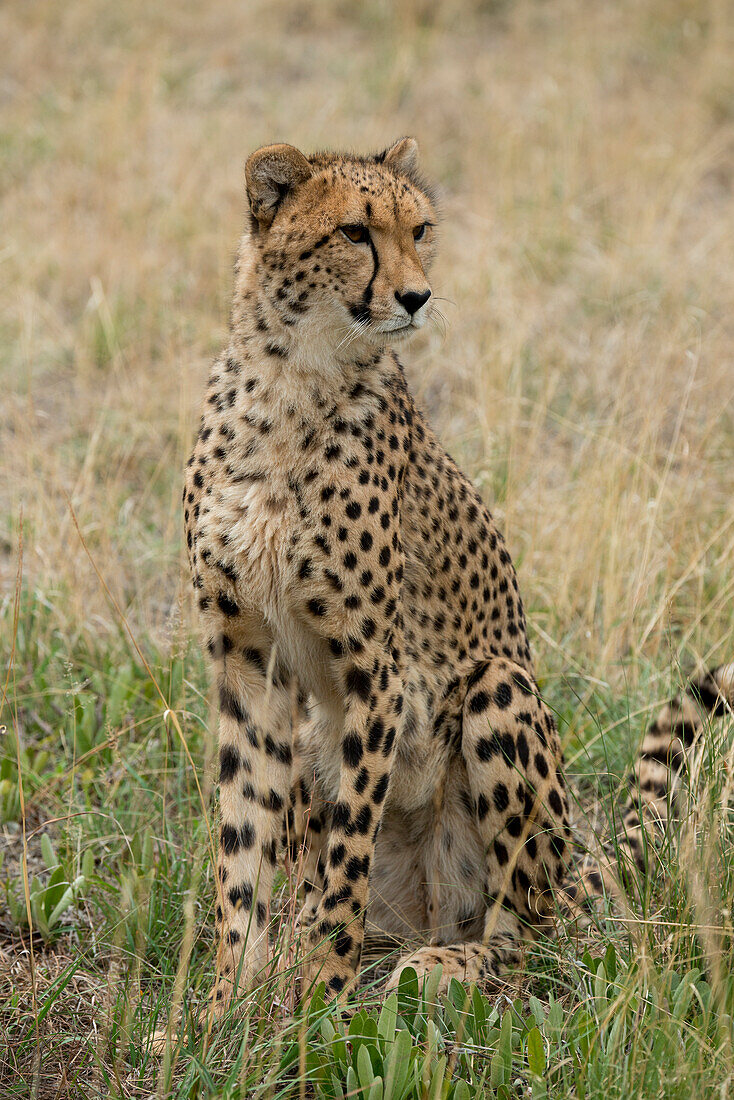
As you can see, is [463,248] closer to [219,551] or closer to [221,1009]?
[219,551]

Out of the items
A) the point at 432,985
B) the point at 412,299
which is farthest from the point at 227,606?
the point at 432,985

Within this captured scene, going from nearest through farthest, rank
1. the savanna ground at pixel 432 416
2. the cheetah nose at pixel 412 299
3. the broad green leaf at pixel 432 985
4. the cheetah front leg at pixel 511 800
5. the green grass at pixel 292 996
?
1. the green grass at pixel 292 996
2. the savanna ground at pixel 432 416
3. the broad green leaf at pixel 432 985
4. the cheetah nose at pixel 412 299
5. the cheetah front leg at pixel 511 800

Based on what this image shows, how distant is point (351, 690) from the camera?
244cm

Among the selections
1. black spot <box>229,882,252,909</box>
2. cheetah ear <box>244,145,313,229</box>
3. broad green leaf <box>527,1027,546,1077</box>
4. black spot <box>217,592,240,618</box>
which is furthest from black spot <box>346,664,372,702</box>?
cheetah ear <box>244,145,313,229</box>

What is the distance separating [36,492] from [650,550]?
2034mm

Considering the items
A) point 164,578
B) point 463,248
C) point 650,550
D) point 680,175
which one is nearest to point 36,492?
point 164,578

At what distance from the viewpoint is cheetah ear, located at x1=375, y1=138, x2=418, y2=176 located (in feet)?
8.95

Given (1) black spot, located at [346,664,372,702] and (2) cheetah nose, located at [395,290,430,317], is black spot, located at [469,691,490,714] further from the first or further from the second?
(2) cheetah nose, located at [395,290,430,317]

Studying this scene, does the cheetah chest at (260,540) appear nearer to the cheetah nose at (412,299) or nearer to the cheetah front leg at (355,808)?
the cheetah front leg at (355,808)

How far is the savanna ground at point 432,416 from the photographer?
207 centimetres

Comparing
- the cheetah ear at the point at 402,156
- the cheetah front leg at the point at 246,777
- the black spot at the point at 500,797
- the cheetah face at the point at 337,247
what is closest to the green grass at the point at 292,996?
the cheetah front leg at the point at 246,777

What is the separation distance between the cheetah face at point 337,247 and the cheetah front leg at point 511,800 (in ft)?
2.81

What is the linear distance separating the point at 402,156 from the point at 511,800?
4.97 ft

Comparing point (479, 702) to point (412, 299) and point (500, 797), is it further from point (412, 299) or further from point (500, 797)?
point (412, 299)
